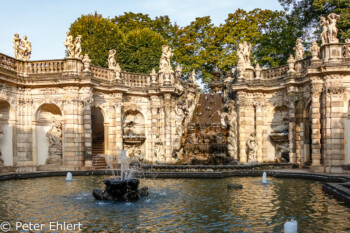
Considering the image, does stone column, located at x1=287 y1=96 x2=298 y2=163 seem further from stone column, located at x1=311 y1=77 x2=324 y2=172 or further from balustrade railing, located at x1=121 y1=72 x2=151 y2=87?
balustrade railing, located at x1=121 y1=72 x2=151 y2=87

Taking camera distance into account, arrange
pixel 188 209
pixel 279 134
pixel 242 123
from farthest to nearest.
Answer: pixel 242 123 → pixel 279 134 → pixel 188 209

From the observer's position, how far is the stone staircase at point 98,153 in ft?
81.1

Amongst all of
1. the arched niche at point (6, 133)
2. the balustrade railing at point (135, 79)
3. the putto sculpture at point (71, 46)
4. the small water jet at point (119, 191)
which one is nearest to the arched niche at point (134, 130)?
the balustrade railing at point (135, 79)

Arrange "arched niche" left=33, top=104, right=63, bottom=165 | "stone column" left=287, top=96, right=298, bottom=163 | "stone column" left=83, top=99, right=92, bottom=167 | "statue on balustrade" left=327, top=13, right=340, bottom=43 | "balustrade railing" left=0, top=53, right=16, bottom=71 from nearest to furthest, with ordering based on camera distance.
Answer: "statue on balustrade" left=327, top=13, right=340, bottom=43 → "balustrade railing" left=0, top=53, right=16, bottom=71 → "stone column" left=83, top=99, right=92, bottom=167 → "stone column" left=287, top=96, right=298, bottom=163 → "arched niche" left=33, top=104, right=63, bottom=165

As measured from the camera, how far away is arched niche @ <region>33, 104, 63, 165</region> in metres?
24.0

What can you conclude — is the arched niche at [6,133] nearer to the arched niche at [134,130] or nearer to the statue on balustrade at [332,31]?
the arched niche at [134,130]

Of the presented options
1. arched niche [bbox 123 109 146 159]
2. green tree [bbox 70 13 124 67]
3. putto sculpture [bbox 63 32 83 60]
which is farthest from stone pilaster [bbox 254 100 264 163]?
green tree [bbox 70 13 124 67]

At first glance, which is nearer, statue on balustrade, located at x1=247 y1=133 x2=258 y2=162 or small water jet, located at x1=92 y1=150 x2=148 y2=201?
small water jet, located at x1=92 y1=150 x2=148 y2=201

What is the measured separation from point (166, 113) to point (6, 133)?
1140 centimetres

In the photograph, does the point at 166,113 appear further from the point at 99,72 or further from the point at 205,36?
the point at 205,36

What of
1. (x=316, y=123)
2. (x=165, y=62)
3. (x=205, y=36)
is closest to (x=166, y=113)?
(x=165, y=62)

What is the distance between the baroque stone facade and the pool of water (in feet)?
23.5

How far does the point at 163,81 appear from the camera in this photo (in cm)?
2752

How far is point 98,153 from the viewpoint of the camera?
2752 centimetres
